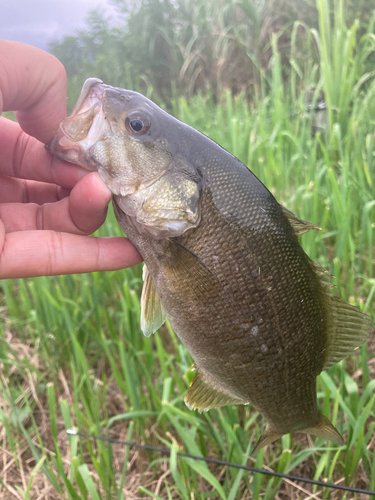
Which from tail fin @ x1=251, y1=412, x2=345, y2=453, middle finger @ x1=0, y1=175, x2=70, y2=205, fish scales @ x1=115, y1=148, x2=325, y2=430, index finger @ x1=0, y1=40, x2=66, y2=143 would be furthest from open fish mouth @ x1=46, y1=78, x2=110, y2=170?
tail fin @ x1=251, y1=412, x2=345, y2=453

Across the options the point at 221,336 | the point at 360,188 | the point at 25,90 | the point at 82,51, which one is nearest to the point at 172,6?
the point at 82,51

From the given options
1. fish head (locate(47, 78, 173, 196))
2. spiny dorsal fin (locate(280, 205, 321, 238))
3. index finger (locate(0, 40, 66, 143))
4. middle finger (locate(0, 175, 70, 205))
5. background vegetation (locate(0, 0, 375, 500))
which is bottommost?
background vegetation (locate(0, 0, 375, 500))

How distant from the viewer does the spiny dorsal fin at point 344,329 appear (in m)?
0.86

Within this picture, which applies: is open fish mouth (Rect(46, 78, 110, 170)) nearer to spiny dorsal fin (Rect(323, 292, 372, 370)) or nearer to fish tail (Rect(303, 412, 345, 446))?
spiny dorsal fin (Rect(323, 292, 372, 370))

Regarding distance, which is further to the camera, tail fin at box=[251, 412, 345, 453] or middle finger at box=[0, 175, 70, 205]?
middle finger at box=[0, 175, 70, 205]

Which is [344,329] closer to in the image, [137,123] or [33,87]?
[137,123]

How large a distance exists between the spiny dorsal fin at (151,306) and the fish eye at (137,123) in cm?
33

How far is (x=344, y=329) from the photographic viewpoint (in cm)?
86

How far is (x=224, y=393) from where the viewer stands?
92 centimetres

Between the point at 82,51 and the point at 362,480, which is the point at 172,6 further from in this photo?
the point at 362,480

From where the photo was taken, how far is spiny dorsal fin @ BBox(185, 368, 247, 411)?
0.92 meters

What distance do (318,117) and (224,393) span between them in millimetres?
2797

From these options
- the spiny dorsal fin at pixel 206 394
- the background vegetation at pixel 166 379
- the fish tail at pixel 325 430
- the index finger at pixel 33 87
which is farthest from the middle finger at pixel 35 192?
the fish tail at pixel 325 430

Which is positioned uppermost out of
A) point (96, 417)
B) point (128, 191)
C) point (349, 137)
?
point (349, 137)
